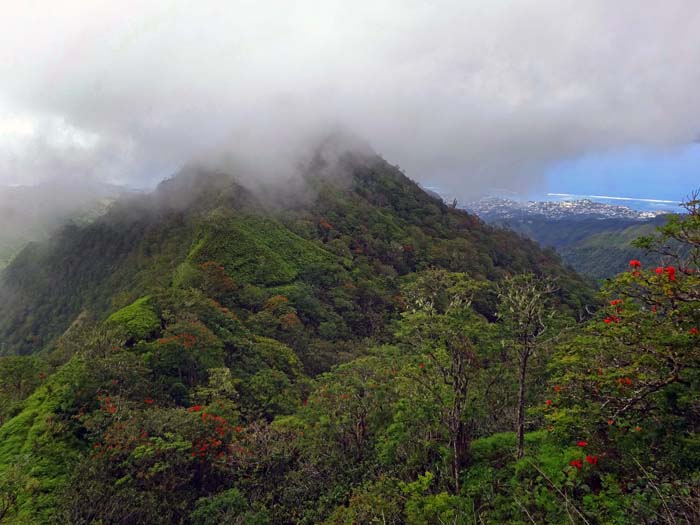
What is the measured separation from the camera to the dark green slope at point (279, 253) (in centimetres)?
5169

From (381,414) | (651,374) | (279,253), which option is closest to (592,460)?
(651,374)

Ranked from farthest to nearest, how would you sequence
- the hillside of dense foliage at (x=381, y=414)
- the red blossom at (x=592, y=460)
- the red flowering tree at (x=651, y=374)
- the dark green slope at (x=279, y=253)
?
the dark green slope at (x=279, y=253) < the red blossom at (x=592, y=460) < the hillside of dense foliage at (x=381, y=414) < the red flowering tree at (x=651, y=374)

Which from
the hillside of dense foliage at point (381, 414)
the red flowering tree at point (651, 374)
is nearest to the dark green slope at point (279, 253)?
the hillside of dense foliage at point (381, 414)

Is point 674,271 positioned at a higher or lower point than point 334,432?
higher

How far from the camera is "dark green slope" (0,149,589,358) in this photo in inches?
2035

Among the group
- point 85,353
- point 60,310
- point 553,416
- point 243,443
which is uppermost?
point 553,416

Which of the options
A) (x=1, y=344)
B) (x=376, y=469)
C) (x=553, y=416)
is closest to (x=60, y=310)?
(x=1, y=344)

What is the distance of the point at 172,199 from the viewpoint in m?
86.1

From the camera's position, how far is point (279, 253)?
59.3m

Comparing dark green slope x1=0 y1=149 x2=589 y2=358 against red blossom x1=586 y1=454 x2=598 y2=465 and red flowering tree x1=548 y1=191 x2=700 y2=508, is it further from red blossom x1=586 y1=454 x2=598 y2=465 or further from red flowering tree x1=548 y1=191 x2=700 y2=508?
red flowering tree x1=548 y1=191 x2=700 y2=508

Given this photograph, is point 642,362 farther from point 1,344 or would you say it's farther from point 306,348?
point 1,344

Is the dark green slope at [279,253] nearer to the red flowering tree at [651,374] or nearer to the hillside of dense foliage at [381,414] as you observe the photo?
the hillside of dense foliage at [381,414]

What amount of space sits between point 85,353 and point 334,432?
1487 centimetres

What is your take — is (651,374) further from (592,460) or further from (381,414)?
(381,414)
